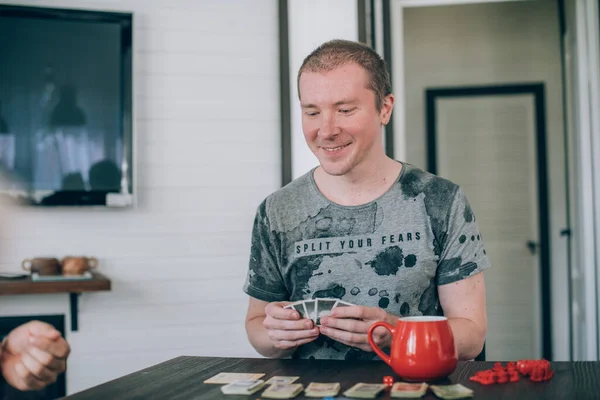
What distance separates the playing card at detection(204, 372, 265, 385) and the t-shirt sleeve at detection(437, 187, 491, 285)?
597mm

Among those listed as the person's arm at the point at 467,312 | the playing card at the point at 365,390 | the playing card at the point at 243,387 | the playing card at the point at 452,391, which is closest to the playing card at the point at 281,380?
the playing card at the point at 243,387

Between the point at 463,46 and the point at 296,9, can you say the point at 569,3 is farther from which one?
the point at 296,9

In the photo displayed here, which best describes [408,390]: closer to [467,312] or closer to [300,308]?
[300,308]

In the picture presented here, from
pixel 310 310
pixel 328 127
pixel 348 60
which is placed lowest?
pixel 310 310

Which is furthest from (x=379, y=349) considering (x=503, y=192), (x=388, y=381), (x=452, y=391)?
(x=503, y=192)

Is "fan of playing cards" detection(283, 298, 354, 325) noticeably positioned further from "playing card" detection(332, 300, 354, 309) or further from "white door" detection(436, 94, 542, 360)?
"white door" detection(436, 94, 542, 360)

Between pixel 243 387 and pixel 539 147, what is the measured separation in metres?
4.06

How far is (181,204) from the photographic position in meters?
3.12

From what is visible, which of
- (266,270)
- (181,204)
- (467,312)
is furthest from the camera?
(181,204)

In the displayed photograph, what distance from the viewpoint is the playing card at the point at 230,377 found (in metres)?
1.23

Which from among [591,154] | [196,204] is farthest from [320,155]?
[591,154]

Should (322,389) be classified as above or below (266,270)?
below

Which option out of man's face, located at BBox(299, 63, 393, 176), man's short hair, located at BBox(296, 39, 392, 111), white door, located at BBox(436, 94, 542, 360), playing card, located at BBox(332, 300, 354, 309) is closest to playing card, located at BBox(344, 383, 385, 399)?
playing card, located at BBox(332, 300, 354, 309)

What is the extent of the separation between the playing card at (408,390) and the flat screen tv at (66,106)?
211cm
